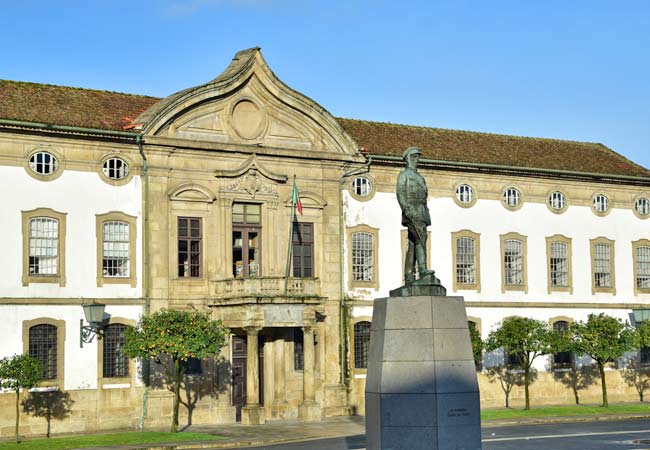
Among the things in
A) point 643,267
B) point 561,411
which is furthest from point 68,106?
point 643,267

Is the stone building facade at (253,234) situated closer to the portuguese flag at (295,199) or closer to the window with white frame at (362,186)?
the window with white frame at (362,186)

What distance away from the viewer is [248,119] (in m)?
45.1

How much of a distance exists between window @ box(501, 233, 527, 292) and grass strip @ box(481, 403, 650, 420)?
5.54 m

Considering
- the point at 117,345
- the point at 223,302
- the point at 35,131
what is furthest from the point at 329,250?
the point at 35,131

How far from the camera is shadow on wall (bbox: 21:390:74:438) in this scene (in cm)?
3931

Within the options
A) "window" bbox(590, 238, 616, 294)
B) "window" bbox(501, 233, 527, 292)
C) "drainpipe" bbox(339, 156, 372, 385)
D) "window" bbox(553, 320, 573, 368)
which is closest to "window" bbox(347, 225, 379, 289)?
"drainpipe" bbox(339, 156, 372, 385)

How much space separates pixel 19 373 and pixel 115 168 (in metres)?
8.64

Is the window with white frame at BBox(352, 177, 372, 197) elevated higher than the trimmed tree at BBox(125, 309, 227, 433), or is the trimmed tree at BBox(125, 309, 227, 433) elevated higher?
the window with white frame at BBox(352, 177, 372, 197)

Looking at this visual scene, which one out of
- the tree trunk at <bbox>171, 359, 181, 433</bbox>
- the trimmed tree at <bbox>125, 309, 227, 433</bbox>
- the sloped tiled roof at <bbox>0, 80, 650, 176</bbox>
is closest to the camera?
the trimmed tree at <bbox>125, 309, 227, 433</bbox>

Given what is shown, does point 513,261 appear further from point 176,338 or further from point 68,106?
point 68,106

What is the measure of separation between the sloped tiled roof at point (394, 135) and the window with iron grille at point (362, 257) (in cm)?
349

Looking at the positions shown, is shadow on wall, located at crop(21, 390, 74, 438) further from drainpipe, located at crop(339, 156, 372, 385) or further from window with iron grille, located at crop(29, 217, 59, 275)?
drainpipe, located at crop(339, 156, 372, 385)

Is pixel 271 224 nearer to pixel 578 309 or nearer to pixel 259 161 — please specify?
pixel 259 161

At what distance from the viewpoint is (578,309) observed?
5278cm
